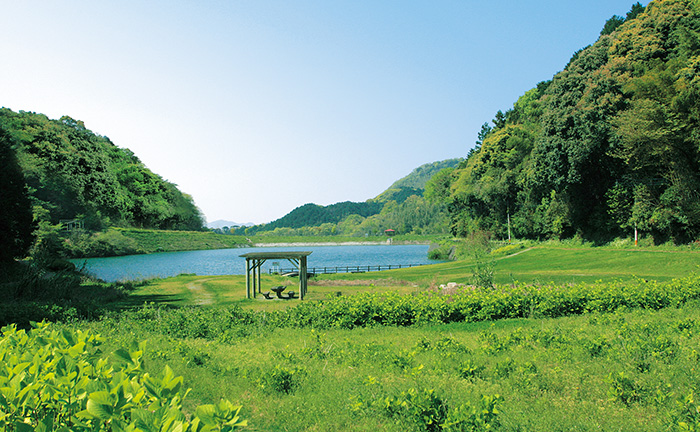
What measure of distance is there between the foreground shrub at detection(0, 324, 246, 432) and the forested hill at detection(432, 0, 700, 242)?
1178 inches

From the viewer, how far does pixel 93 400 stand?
1.99 m

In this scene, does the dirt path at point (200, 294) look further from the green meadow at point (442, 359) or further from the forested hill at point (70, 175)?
the forested hill at point (70, 175)

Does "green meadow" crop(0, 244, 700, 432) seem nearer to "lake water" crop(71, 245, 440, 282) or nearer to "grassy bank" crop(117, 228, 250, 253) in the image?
"lake water" crop(71, 245, 440, 282)

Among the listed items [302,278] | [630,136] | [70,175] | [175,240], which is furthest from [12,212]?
[175,240]

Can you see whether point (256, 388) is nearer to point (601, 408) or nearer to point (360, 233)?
point (601, 408)

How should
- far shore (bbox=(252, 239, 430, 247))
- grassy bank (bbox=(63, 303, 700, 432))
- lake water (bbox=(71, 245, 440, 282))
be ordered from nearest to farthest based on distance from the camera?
grassy bank (bbox=(63, 303, 700, 432)) → lake water (bbox=(71, 245, 440, 282)) → far shore (bbox=(252, 239, 430, 247))

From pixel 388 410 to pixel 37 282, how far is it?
52.7 feet

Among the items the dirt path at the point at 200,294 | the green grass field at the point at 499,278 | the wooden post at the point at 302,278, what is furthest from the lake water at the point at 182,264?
the wooden post at the point at 302,278

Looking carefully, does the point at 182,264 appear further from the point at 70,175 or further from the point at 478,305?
the point at 478,305

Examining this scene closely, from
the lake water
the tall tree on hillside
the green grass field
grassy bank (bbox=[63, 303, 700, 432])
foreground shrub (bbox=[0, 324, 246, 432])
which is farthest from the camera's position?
the lake water

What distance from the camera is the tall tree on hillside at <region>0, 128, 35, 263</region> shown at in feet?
63.9


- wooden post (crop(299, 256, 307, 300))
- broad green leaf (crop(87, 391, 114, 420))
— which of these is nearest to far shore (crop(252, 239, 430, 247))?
wooden post (crop(299, 256, 307, 300))

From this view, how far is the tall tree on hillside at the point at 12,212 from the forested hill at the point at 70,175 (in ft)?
81.0

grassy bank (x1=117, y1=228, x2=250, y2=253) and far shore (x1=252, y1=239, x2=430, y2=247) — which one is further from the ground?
grassy bank (x1=117, y1=228, x2=250, y2=253)
